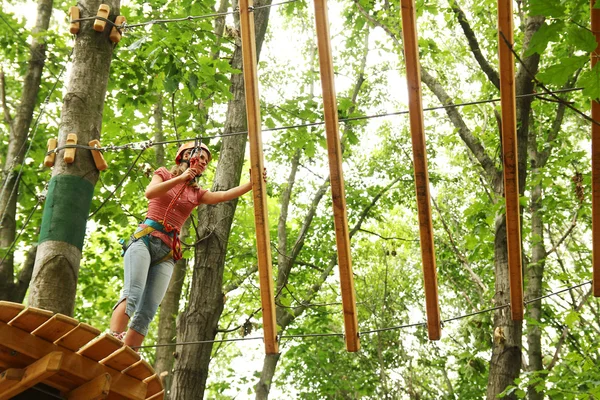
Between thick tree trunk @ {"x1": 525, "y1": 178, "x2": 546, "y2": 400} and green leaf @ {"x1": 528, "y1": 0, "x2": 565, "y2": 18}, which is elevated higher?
thick tree trunk @ {"x1": 525, "y1": 178, "x2": 546, "y2": 400}

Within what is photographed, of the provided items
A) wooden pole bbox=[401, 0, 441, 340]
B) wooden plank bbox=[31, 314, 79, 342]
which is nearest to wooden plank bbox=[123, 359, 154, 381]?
wooden plank bbox=[31, 314, 79, 342]

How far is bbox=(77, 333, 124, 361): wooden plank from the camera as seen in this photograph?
329 cm

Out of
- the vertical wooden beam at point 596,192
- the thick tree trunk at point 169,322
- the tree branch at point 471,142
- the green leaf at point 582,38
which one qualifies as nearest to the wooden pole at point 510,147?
the vertical wooden beam at point 596,192

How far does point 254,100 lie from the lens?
12.1ft

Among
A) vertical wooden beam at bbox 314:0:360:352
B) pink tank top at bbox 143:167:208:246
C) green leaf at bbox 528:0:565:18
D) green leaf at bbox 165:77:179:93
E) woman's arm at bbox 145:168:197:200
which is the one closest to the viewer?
green leaf at bbox 528:0:565:18

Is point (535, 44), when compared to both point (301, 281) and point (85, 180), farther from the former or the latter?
point (301, 281)

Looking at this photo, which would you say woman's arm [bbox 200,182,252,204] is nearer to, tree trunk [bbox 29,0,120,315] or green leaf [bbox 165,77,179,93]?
tree trunk [bbox 29,0,120,315]

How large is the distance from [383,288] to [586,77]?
11954 mm

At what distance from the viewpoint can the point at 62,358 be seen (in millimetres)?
3285

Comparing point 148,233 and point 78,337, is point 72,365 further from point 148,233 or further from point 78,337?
point 148,233

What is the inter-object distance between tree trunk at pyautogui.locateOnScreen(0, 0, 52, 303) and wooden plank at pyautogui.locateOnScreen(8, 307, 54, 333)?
461 centimetres

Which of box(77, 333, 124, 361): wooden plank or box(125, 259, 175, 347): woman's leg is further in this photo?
box(125, 259, 175, 347): woman's leg

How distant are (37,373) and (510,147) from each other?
8.63ft

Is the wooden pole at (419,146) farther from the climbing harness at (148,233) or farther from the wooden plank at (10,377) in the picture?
the wooden plank at (10,377)
